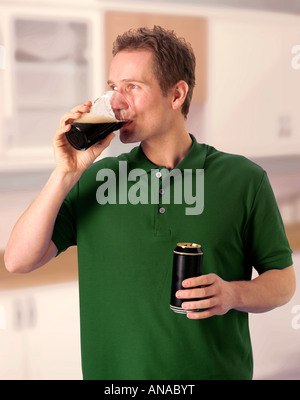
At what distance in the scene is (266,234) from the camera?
1.13 metres

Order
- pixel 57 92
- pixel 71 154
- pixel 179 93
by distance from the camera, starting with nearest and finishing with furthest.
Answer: pixel 71 154
pixel 179 93
pixel 57 92

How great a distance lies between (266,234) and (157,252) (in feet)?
0.76

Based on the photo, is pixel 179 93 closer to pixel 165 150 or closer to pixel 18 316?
pixel 165 150

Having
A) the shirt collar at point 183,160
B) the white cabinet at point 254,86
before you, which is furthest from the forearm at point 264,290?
the white cabinet at point 254,86

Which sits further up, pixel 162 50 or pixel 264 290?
pixel 162 50

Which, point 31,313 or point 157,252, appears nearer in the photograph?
point 157,252

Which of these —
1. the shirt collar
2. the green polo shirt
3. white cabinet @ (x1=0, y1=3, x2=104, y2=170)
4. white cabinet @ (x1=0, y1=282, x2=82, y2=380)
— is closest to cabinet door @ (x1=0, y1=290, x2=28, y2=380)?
white cabinet @ (x1=0, y1=282, x2=82, y2=380)

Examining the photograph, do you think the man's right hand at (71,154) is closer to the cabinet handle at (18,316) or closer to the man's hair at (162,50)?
the man's hair at (162,50)

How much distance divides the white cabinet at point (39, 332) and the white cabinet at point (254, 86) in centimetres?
106

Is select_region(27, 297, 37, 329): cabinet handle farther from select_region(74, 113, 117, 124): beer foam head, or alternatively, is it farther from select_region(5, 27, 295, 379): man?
select_region(74, 113, 117, 124): beer foam head

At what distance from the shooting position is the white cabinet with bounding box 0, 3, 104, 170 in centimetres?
213

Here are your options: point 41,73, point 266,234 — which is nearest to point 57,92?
point 41,73
